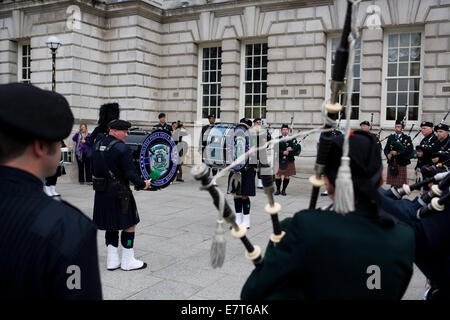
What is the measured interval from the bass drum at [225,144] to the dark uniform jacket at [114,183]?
2.74 metres

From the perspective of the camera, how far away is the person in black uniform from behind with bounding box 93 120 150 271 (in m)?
5.15

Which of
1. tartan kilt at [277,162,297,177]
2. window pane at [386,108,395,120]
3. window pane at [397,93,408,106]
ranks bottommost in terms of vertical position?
tartan kilt at [277,162,297,177]

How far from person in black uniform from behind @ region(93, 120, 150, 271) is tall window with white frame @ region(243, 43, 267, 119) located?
38.7 feet

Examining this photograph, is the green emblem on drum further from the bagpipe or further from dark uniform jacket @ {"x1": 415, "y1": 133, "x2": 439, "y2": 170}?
dark uniform jacket @ {"x1": 415, "y1": 133, "x2": 439, "y2": 170}

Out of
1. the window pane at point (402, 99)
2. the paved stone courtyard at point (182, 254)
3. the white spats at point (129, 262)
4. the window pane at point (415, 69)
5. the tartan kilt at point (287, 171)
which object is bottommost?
the paved stone courtyard at point (182, 254)

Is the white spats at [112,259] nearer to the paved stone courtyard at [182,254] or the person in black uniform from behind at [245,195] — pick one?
the paved stone courtyard at [182,254]

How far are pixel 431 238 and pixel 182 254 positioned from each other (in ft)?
12.7

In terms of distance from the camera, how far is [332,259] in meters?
1.68

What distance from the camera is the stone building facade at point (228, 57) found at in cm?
1422

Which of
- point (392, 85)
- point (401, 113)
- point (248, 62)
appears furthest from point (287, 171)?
point (248, 62)

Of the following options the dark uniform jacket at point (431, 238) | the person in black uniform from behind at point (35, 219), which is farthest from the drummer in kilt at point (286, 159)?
the person in black uniform from behind at point (35, 219)

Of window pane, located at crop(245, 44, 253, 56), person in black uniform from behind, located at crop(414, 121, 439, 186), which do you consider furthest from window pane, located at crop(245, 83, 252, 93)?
person in black uniform from behind, located at crop(414, 121, 439, 186)

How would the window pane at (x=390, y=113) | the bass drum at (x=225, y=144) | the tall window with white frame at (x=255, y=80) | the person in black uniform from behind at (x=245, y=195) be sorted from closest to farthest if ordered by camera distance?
the person in black uniform from behind at (x=245, y=195)
the bass drum at (x=225, y=144)
the window pane at (x=390, y=113)
the tall window with white frame at (x=255, y=80)

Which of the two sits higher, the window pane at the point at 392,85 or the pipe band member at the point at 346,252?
the window pane at the point at 392,85
